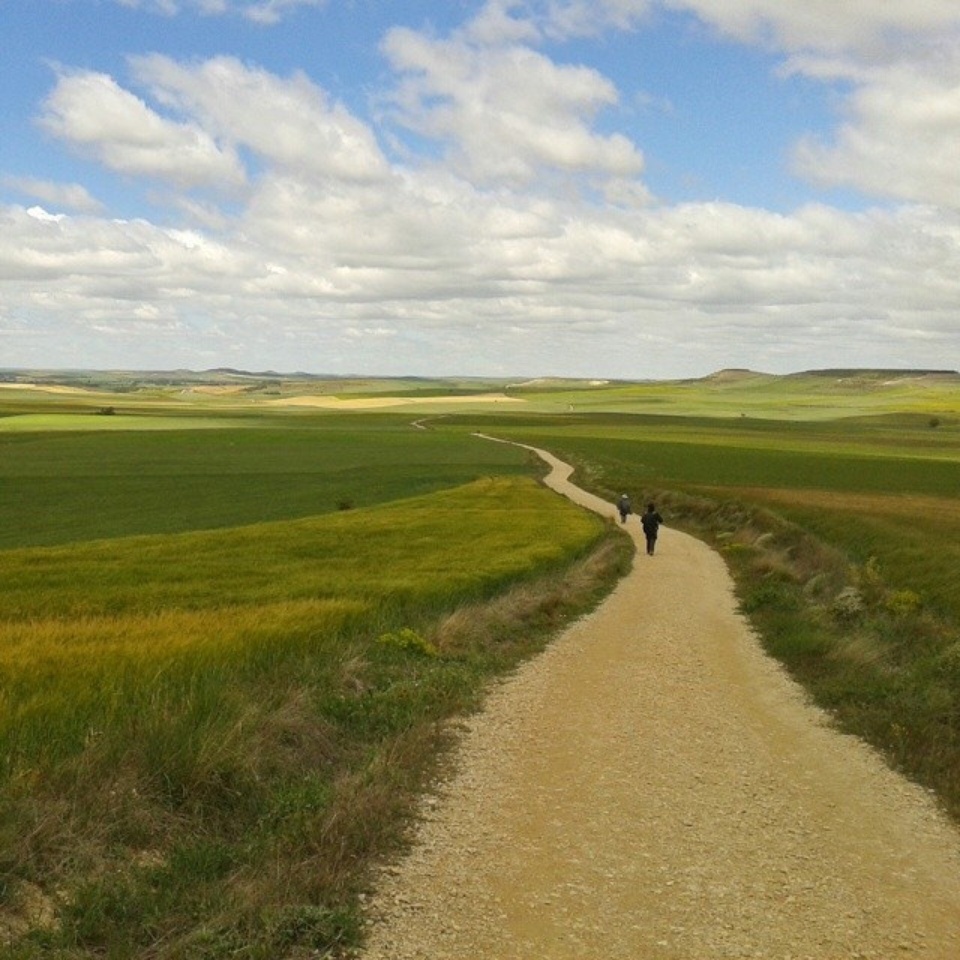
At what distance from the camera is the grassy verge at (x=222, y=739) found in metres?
7.53

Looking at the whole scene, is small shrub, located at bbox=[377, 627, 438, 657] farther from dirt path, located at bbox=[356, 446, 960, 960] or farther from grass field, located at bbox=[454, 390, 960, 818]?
grass field, located at bbox=[454, 390, 960, 818]

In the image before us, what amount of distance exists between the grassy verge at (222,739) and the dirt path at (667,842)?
78cm

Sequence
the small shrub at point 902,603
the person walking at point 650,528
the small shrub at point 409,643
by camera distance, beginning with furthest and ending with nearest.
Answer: the person walking at point 650,528 → the small shrub at point 902,603 → the small shrub at point 409,643

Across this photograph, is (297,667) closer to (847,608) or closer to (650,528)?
(847,608)

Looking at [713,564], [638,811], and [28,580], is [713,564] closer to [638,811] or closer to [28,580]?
[28,580]

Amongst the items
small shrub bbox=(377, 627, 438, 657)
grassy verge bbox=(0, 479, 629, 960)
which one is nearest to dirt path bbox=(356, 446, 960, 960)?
grassy verge bbox=(0, 479, 629, 960)

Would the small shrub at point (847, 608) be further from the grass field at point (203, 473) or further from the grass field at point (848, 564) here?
the grass field at point (203, 473)

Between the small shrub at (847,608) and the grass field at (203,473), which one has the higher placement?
the small shrub at (847,608)

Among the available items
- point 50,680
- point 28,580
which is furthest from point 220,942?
point 28,580

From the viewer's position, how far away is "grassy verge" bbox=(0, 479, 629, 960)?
7531 millimetres

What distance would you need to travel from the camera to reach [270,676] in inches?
554

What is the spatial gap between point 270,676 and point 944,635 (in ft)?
43.3

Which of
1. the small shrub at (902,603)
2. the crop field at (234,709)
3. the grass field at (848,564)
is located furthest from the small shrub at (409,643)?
the small shrub at (902,603)

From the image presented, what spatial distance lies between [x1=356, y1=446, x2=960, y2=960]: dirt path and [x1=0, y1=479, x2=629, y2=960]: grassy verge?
0.78m
